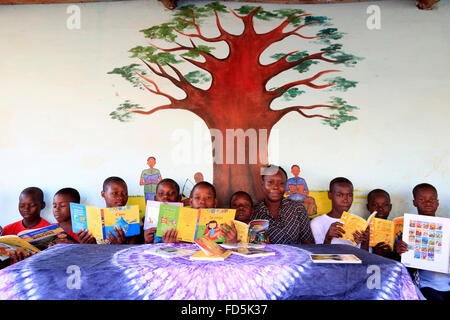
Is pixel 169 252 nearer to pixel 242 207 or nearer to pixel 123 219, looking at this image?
pixel 123 219

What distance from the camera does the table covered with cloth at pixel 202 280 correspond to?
1.83 m

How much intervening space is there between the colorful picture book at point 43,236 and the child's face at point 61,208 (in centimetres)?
90

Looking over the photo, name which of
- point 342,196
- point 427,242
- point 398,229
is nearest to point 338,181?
point 342,196

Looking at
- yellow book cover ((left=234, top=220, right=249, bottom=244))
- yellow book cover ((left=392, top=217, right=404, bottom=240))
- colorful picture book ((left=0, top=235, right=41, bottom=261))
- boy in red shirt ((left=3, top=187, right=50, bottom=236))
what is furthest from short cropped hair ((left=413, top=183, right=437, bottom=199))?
boy in red shirt ((left=3, top=187, right=50, bottom=236))

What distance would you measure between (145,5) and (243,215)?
289 cm

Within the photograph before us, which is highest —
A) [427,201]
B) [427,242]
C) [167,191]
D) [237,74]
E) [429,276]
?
[237,74]

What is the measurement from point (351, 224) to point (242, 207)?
3.51 ft

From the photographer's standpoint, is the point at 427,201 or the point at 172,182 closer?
the point at 427,201

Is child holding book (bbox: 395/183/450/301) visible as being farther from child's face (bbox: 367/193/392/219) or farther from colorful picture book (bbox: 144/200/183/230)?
colorful picture book (bbox: 144/200/183/230)

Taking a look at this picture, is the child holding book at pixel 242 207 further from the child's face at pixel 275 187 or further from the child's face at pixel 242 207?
the child's face at pixel 275 187

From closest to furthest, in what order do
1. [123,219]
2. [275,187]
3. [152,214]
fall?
[123,219], [152,214], [275,187]

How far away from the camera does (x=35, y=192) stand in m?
3.97

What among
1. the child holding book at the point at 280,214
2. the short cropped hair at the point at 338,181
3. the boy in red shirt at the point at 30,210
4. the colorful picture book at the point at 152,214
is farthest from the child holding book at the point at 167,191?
the short cropped hair at the point at 338,181

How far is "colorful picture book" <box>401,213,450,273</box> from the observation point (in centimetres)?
303
